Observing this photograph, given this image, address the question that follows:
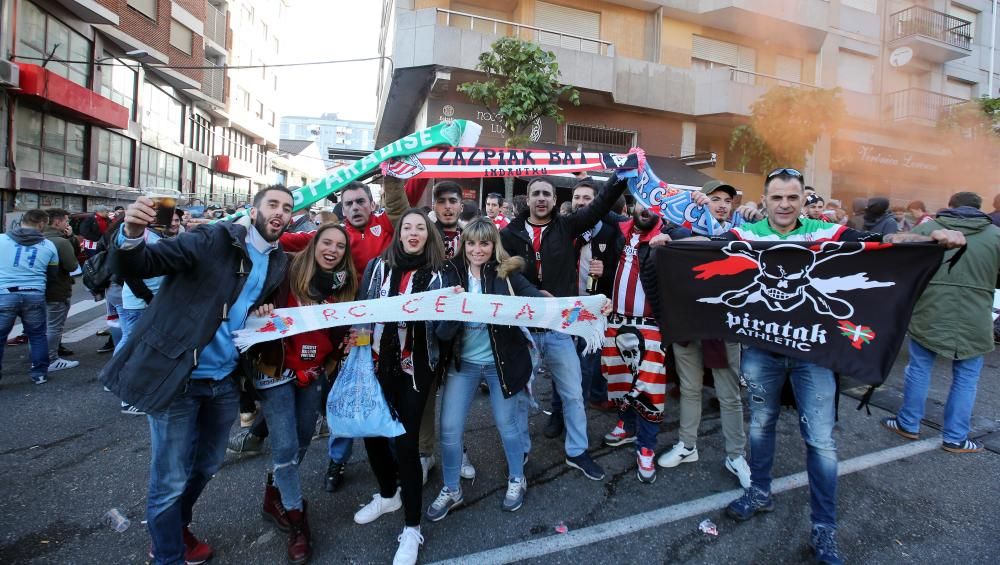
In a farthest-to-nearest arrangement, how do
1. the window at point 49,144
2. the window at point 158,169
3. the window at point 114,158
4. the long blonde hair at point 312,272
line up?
1. the window at point 158,169
2. the window at point 114,158
3. the window at point 49,144
4. the long blonde hair at point 312,272

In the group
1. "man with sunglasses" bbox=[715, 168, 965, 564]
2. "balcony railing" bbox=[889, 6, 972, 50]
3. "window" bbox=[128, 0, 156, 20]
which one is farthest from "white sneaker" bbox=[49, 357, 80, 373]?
"balcony railing" bbox=[889, 6, 972, 50]

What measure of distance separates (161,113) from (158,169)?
9.44 feet

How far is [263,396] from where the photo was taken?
2561 millimetres

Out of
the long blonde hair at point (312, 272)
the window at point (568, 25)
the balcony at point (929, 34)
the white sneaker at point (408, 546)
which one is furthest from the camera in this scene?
the balcony at point (929, 34)

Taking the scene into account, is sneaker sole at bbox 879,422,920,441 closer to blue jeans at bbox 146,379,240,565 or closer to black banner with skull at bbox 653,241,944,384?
black banner with skull at bbox 653,241,944,384

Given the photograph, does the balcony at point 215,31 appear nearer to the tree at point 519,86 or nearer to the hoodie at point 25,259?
→ the tree at point 519,86

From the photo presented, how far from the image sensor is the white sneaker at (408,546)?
2.47 meters

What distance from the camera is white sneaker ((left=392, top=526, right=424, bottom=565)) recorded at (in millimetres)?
2469

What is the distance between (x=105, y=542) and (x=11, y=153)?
61.1ft

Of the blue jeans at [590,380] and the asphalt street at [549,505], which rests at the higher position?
the blue jeans at [590,380]

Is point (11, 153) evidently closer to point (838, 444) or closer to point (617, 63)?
point (617, 63)

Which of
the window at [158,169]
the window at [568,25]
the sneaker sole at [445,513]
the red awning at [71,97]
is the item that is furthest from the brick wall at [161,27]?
the sneaker sole at [445,513]

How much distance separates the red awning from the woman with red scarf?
18.7 meters

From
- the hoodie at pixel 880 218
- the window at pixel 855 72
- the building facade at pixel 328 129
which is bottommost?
the hoodie at pixel 880 218
